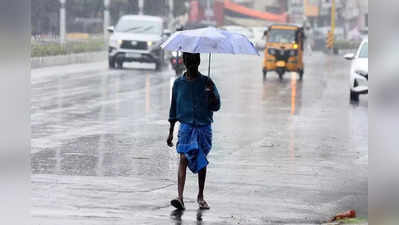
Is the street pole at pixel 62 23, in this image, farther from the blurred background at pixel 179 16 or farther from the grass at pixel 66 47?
the grass at pixel 66 47

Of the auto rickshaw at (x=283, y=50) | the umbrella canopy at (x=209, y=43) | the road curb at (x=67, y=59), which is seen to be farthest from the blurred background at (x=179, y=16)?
the umbrella canopy at (x=209, y=43)

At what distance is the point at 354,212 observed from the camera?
9859mm

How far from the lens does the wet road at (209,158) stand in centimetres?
998

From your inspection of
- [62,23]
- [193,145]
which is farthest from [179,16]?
[193,145]

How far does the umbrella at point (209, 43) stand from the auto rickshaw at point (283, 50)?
2753 centimetres

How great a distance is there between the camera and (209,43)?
387 inches

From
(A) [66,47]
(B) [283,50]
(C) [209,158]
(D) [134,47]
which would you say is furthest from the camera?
(A) [66,47]

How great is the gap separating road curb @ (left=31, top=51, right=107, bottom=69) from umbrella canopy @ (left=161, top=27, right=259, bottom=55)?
29.4 meters

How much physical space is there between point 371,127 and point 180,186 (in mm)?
4652

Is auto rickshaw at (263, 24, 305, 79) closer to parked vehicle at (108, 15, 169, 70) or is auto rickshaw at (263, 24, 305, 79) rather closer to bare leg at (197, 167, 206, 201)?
parked vehicle at (108, 15, 169, 70)

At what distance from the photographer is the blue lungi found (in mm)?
9875

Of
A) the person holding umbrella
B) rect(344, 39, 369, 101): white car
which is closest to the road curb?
rect(344, 39, 369, 101): white car

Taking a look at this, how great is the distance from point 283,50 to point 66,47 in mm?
12077

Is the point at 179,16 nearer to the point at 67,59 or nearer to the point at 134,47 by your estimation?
the point at 67,59
